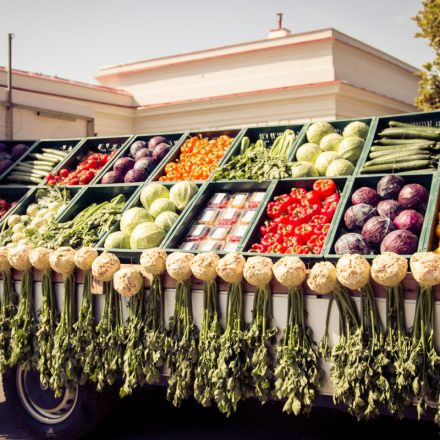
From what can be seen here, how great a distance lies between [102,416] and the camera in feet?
15.1

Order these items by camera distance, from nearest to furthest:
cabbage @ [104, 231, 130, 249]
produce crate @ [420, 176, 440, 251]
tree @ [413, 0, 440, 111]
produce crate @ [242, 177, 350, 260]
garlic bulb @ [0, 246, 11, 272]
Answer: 1. produce crate @ [420, 176, 440, 251]
2. produce crate @ [242, 177, 350, 260]
3. garlic bulb @ [0, 246, 11, 272]
4. cabbage @ [104, 231, 130, 249]
5. tree @ [413, 0, 440, 111]

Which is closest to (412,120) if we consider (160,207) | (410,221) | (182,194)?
(410,221)

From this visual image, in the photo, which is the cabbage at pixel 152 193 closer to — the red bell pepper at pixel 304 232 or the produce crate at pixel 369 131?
the produce crate at pixel 369 131

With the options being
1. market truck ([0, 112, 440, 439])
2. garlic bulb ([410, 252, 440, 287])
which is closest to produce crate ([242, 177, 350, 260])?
market truck ([0, 112, 440, 439])

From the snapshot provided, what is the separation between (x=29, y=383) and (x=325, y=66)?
1102cm

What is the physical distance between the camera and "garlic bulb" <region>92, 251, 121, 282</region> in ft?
14.3

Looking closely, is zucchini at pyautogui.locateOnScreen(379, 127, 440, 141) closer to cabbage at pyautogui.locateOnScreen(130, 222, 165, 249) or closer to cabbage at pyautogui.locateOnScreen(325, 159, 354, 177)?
cabbage at pyautogui.locateOnScreen(325, 159, 354, 177)

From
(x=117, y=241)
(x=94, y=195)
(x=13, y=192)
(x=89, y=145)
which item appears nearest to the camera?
(x=117, y=241)

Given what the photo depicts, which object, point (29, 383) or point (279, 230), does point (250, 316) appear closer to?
point (279, 230)

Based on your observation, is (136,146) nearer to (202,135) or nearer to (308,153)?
(202,135)

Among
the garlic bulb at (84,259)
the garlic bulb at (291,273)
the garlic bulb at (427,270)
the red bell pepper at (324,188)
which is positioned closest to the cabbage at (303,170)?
the red bell pepper at (324,188)

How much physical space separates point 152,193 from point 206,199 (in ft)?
1.73

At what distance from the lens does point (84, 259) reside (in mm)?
4504

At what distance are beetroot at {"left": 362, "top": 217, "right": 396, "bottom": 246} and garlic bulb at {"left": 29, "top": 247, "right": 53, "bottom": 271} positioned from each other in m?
2.33
